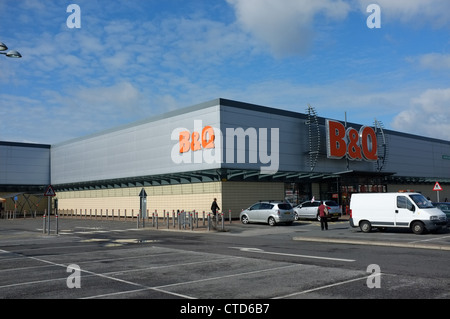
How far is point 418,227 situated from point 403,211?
974 millimetres

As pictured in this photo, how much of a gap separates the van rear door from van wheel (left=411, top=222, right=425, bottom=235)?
29cm

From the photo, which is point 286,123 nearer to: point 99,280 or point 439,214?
point 439,214

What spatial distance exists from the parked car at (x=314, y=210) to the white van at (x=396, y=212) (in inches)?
308

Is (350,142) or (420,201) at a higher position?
(350,142)

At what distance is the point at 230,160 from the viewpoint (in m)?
33.1

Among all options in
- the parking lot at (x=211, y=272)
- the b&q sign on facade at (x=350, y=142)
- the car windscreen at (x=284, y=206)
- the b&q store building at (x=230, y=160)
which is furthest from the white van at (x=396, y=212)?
the b&q sign on facade at (x=350, y=142)

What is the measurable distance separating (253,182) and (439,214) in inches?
669

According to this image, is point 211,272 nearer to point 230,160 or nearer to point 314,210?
point 314,210

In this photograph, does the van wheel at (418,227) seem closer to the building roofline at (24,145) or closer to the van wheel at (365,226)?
the van wheel at (365,226)

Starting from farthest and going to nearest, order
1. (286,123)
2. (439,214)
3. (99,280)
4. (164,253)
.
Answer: (286,123), (439,214), (164,253), (99,280)

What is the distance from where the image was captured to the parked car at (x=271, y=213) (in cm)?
2744

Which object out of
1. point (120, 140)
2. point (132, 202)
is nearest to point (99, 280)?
point (132, 202)

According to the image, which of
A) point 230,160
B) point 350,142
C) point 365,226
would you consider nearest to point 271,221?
point 230,160

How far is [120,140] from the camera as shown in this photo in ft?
151
